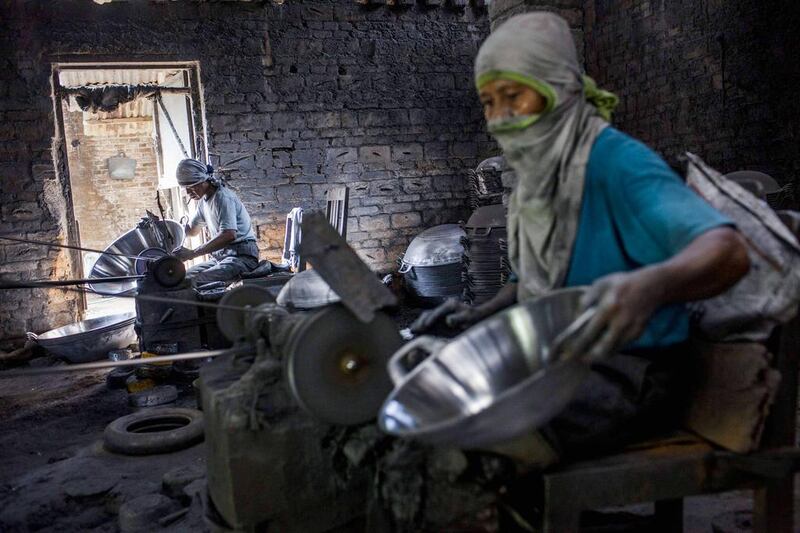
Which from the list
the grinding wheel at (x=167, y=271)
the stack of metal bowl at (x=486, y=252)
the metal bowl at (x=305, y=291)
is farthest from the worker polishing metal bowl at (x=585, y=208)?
the grinding wheel at (x=167, y=271)

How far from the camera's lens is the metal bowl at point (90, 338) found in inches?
263

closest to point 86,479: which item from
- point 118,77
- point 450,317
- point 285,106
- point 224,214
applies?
point 450,317

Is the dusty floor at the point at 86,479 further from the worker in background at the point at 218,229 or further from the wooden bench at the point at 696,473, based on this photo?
the worker in background at the point at 218,229

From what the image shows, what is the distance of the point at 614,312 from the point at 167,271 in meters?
5.60

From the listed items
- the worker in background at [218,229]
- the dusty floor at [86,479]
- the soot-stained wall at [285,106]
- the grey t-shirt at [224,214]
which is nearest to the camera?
the dusty floor at [86,479]

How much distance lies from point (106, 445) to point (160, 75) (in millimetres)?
7453

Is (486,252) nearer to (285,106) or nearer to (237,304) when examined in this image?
(237,304)

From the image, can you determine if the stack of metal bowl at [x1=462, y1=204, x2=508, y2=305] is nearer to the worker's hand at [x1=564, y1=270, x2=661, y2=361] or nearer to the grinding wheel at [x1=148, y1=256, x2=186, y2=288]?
the grinding wheel at [x1=148, y1=256, x2=186, y2=288]

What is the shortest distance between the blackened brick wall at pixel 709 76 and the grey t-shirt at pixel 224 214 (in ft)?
16.3

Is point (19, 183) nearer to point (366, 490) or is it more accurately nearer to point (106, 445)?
point (106, 445)

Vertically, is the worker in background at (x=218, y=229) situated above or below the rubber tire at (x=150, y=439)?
above

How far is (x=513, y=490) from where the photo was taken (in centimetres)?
181

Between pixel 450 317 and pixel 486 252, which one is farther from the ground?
pixel 450 317

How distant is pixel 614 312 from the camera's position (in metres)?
1.25
